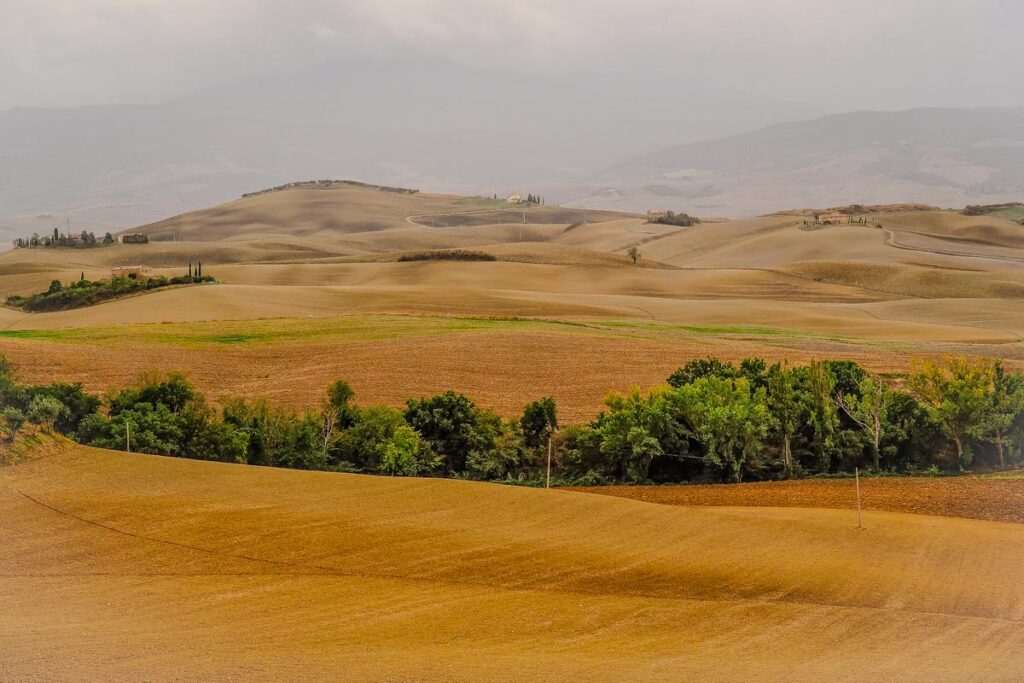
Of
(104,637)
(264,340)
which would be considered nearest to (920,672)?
(104,637)

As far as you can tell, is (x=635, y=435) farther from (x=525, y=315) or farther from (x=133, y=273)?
(x=133, y=273)

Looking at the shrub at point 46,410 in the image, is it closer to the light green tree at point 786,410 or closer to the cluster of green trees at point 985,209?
the light green tree at point 786,410

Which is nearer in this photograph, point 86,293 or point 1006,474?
point 1006,474

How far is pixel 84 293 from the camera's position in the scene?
248 feet

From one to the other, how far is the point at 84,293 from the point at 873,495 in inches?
2446

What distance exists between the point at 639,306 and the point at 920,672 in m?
66.9

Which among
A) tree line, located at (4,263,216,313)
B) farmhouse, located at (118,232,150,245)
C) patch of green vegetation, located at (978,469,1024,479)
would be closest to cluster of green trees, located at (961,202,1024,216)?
farmhouse, located at (118,232,150,245)

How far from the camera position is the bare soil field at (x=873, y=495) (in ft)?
86.2

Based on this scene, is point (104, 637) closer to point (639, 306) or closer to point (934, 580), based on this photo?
point (934, 580)

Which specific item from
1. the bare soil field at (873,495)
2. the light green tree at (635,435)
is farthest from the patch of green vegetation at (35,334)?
the bare soil field at (873,495)

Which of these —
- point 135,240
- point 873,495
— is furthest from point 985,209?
point 873,495

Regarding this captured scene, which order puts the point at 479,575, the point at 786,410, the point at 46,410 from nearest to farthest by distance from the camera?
the point at 479,575 → the point at 46,410 → the point at 786,410

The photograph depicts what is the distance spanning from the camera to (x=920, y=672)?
49.9ft

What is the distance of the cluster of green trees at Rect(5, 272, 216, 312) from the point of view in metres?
74.1
